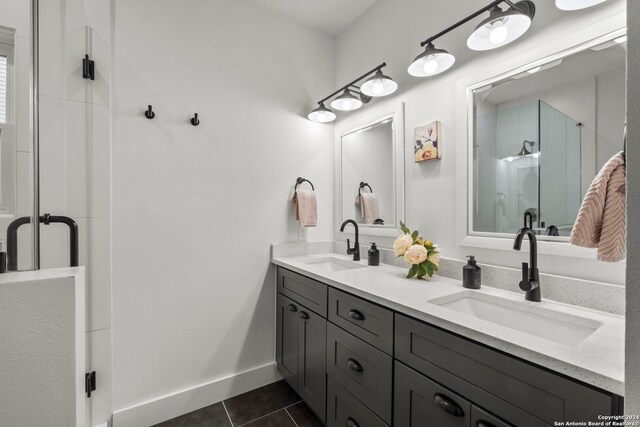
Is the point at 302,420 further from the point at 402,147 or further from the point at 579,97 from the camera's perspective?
the point at 579,97

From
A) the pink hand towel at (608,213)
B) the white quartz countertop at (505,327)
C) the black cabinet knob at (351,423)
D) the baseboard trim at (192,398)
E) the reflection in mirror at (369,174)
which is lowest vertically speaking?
the baseboard trim at (192,398)

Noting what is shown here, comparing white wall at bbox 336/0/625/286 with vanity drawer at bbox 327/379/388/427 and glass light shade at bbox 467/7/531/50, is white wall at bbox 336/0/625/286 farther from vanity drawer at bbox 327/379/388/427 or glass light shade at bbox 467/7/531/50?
vanity drawer at bbox 327/379/388/427

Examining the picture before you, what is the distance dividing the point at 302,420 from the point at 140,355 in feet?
3.42

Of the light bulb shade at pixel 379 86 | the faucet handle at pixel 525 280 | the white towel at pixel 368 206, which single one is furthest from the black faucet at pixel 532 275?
the light bulb shade at pixel 379 86

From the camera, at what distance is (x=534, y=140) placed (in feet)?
4.00

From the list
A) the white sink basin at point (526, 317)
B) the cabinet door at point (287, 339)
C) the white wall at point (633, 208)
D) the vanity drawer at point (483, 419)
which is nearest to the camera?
the white wall at point (633, 208)

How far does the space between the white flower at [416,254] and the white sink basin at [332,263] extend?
0.60m

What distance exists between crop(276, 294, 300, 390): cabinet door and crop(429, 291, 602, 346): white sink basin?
0.97m

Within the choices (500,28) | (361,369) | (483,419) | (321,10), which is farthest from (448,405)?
(321,10)

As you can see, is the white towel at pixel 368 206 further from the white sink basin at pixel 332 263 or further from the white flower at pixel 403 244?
the white flower at pixel 403 244

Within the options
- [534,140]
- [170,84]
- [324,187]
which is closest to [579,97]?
[534,140]

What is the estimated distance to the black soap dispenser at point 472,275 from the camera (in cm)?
129

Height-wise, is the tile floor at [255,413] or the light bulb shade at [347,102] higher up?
the light bulb shade at [347,102]

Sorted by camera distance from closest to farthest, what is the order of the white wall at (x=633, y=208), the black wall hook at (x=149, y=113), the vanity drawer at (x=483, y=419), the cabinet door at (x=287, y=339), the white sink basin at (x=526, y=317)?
1. the white wall at (x=633, y=208)
2. the vanity drawer at (x=483, y=419)
3. the white sink basin at (x=526, y=317)
4. the black wall hook at (x=149, y=113)
5. the cabinet door at (x=287, y=339)
